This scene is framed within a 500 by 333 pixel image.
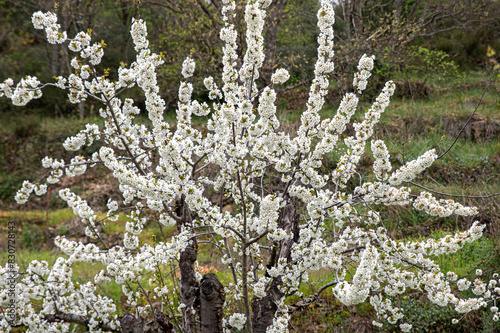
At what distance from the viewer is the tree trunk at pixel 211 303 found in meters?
2.98

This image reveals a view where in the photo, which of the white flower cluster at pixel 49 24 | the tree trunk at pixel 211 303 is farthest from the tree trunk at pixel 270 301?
the white flower cluster at pixel 49 24

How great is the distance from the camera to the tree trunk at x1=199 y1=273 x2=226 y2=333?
2.98 metres

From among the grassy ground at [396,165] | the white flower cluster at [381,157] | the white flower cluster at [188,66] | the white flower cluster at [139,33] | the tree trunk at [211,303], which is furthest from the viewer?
the grassy ground at [396,165]

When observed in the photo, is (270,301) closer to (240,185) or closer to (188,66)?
(240,185)

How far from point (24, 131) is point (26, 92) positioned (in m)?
12.4

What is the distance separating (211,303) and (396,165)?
6.14 metres

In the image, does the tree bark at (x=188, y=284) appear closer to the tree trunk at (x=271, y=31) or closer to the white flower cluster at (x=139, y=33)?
the white flower cluster at (x=139, y=33)

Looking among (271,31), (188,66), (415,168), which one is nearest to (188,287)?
(188,66)

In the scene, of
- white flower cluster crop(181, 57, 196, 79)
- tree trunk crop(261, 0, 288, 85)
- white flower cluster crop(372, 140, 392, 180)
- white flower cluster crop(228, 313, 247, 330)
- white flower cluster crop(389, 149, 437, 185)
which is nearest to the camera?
white flower cluster crop(389, 149, 437, 185)

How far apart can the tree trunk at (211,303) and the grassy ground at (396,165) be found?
3.54 ft

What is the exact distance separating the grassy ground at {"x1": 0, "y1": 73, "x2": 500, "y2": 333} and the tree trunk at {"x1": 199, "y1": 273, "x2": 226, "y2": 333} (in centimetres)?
108

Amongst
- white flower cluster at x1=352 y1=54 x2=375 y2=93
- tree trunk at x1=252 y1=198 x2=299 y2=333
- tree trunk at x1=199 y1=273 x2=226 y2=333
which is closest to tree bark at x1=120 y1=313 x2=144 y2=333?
tree trunk at x1=199 y1=273 x2=226 y2=333

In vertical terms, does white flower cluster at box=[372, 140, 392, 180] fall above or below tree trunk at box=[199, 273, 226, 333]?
above

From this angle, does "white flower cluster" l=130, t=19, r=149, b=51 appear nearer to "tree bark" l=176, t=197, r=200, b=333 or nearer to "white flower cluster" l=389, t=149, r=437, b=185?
"tree bark" l=176, t=197, r=200, b=333
